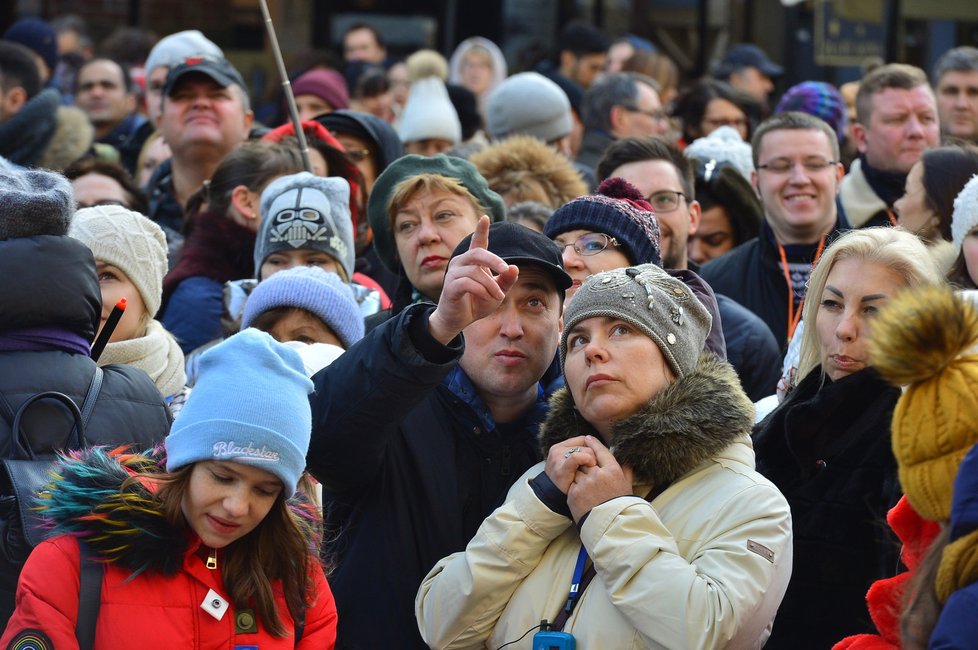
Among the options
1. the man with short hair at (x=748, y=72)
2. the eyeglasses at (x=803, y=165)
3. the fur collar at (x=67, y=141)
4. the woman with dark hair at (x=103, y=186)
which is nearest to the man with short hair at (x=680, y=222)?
the eyeglasses at (x=803, y=165)

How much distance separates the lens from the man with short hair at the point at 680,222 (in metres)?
5.13

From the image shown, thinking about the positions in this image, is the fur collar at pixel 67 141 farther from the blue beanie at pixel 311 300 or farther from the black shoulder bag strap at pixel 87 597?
the black shoulder bag strap at pixel 87 597

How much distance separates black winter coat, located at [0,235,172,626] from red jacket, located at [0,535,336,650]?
12.0 inches

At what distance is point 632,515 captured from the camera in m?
3.22

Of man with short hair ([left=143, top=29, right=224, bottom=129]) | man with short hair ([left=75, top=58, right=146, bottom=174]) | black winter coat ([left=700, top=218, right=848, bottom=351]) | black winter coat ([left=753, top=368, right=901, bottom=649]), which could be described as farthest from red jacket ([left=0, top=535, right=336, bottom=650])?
man with short hair ([left=75, top=58, right=146, bottom=174])

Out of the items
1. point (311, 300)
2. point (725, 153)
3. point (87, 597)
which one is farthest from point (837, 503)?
point (725, 153)

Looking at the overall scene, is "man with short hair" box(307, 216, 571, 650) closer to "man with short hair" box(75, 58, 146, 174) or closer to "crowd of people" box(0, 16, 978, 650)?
"crowd of people" box(0, 16, 978, 650)

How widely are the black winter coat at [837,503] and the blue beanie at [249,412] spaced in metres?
1.29

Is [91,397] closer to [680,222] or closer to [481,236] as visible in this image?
[481,236]

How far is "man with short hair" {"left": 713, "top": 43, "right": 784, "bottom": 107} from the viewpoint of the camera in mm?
11055

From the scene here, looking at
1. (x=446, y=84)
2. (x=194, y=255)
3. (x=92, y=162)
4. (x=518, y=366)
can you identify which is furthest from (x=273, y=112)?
(x=518, y=366)

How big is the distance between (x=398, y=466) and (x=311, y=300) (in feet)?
3.11

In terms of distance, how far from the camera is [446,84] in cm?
941

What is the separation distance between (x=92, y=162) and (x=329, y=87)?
2116mm
